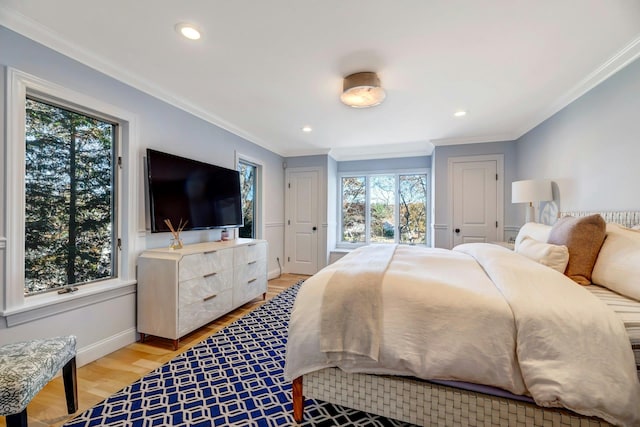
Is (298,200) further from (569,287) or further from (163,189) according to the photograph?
(569,287)

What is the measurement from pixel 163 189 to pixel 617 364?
309cm

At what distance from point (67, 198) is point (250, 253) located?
5.59ft

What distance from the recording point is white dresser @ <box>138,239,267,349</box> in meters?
2.17

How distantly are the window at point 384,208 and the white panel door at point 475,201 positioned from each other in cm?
79

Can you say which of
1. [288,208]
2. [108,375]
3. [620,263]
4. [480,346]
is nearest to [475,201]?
[620,263]

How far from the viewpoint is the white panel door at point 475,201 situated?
3.91 m

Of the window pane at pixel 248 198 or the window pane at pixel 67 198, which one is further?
the window pane at pixel 248 198

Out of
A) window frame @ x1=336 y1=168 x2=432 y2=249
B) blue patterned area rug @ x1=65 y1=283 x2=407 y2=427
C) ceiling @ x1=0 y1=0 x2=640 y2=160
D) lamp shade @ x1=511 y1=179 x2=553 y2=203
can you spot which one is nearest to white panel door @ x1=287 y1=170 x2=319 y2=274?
window frame @ x1=336 y1=168 x2=432 y2=249

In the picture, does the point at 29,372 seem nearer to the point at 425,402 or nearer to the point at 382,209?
the point at 425,402

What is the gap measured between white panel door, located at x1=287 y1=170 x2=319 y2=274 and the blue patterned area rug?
2.61 meters

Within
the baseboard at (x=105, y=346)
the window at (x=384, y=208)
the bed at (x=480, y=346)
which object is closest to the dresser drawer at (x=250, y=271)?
the baseboard at (x=105, y=346)

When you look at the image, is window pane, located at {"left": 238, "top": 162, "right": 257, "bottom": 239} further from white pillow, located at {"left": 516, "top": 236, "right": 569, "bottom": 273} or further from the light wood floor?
white pillow, located at {"left": 516, "top": 236, "right": 569, "bottom": 273}

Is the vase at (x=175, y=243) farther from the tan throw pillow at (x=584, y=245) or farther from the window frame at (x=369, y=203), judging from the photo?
the window frame at (x=369, y=203)

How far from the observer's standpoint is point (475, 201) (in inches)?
157
